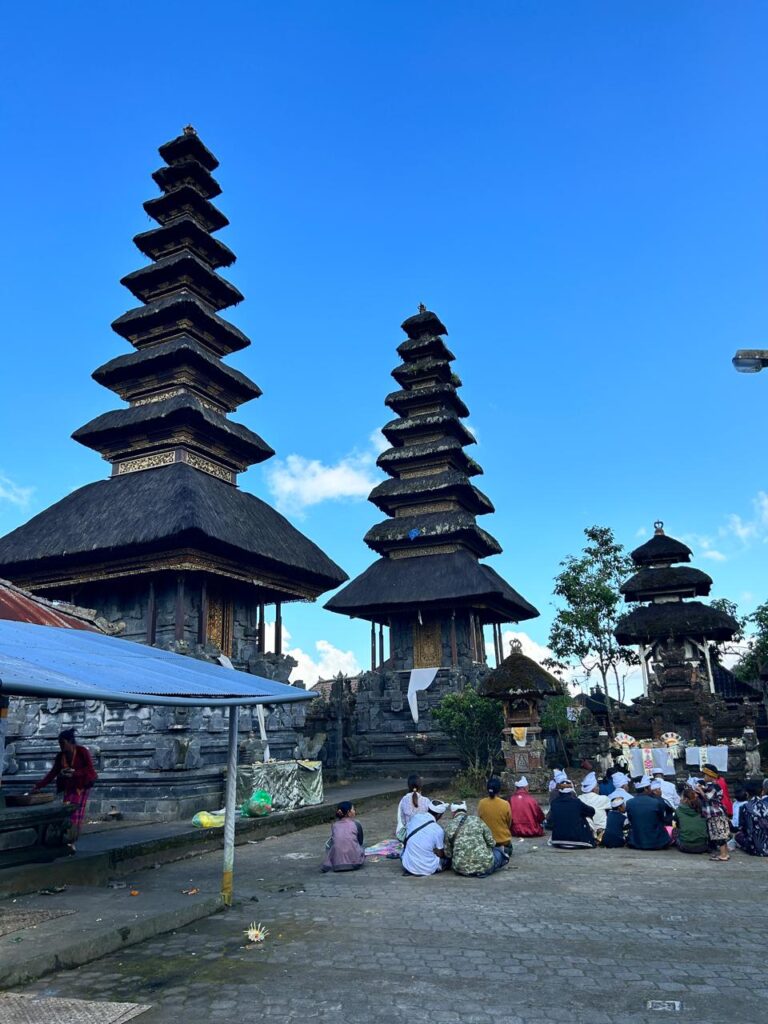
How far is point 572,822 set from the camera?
37.9 feet

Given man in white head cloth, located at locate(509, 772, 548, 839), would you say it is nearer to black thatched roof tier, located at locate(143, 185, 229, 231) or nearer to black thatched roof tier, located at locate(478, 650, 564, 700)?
black thatched roof tier, located at locate(478, 650, 564, 700)

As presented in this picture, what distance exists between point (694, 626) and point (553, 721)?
9986mm

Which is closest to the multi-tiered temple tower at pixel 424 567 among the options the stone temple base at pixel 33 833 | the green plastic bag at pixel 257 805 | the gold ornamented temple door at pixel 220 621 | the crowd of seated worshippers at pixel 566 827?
the gold ornamented temple door at pixel 220 621

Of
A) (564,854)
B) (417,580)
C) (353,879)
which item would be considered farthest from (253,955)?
(417,580)

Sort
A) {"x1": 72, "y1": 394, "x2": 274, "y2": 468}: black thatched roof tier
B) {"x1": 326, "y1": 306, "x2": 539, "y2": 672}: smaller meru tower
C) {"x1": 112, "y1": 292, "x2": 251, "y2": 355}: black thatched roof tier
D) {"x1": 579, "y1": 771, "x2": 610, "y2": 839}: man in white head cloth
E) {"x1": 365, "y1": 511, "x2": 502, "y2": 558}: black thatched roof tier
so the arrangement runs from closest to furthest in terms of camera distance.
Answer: {"x1": 579, "y1": 771, "x2": 610, "y2": 839}: man in white head cloth
{"x1": 72, "y1": 394, "x2": 274, "y2": 468}: black thatched roof tier
{"x1": 112, "y1": 292, "x2": 251, "y2": 355}: black thatched roof tier
{"x1": 326, "y1": 306, "x2": 539, "y2": 672}: smaller meru tower
{"x1": 365, "y1": 511, "x2": 502, "y2": 558}: black thatched roof tier

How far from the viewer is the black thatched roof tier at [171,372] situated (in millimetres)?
25969

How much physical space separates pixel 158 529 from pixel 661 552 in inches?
861

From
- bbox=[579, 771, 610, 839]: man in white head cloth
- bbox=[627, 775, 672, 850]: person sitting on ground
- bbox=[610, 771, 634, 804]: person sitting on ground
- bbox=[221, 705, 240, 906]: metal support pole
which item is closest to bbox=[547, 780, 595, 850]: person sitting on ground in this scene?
bbox=[579, 771, 610, 839]: man in white head cloth

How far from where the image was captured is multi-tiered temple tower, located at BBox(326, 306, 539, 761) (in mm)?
26875

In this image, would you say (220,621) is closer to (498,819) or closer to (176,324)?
(176,324)

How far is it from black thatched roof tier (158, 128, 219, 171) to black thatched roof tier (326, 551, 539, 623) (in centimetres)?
1836

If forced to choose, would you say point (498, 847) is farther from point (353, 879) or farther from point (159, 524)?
point (159, 524)

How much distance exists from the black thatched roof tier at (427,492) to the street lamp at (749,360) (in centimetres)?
2249

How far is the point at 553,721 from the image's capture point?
23531 millimetres
